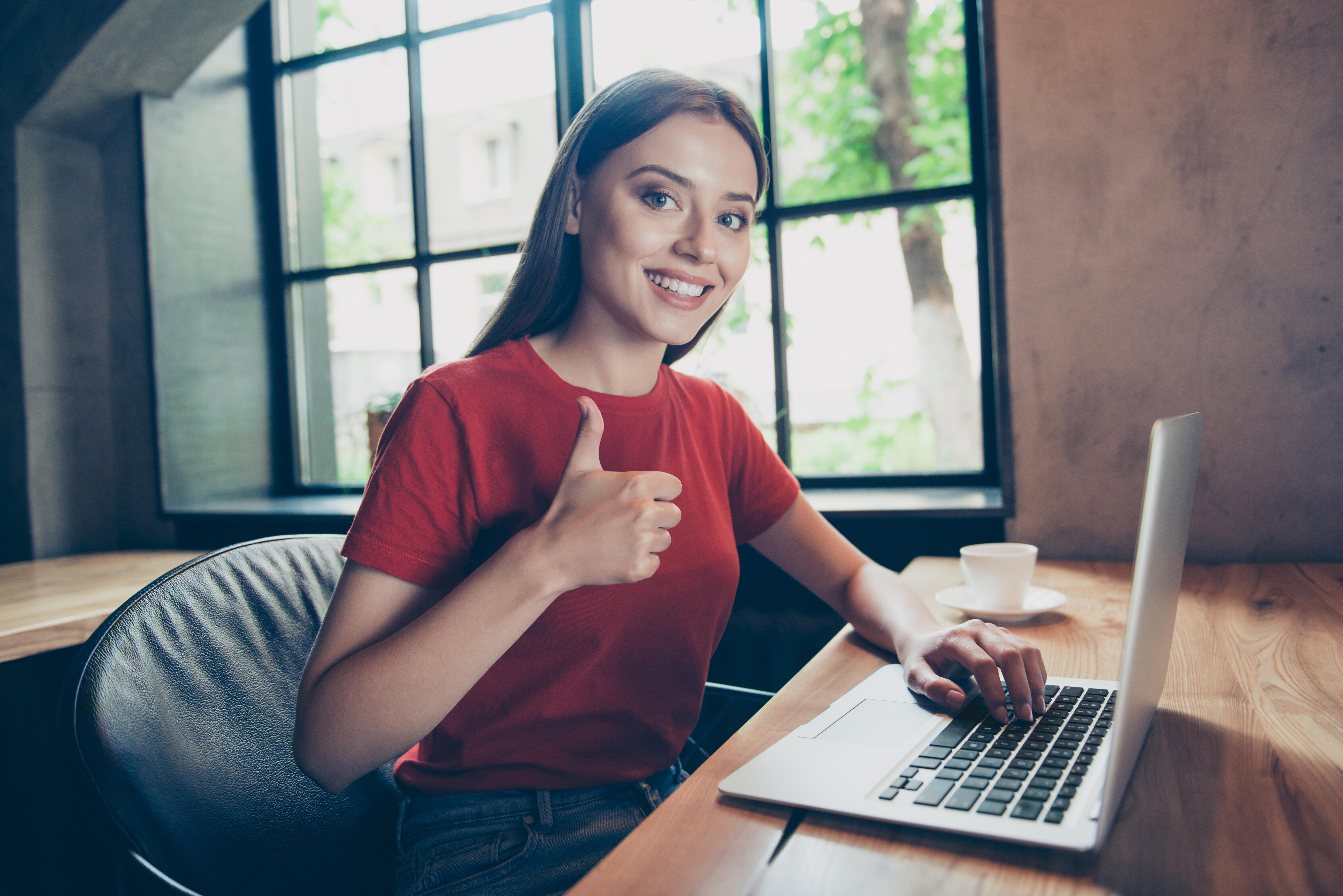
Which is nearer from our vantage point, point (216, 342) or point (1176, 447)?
point (1176, 447)

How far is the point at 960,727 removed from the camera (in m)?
0.76

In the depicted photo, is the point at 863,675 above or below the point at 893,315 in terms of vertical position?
below

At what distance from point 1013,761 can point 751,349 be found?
68.0 inches

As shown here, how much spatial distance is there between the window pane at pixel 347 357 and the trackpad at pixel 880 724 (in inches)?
87.1

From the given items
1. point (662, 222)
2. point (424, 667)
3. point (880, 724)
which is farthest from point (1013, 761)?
point (662, 222)

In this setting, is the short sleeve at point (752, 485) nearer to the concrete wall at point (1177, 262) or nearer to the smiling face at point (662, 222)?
the smiling face at point (662, 222)

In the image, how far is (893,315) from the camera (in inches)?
85.9

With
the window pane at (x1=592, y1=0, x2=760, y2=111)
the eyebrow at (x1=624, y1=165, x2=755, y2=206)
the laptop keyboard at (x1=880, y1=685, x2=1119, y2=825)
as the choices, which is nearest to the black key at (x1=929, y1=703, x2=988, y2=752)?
the laptop keyboard at (x1=880, y1=685, x2=1119, y2=825)

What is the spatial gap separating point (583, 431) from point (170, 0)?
253cm

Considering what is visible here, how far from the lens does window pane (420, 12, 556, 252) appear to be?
2598 millimetres

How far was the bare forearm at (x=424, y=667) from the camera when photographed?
77cm

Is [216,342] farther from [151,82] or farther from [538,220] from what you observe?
[538,220]

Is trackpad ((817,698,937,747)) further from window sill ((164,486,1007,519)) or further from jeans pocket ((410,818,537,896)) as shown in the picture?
window sill ((164,486,1007,519))

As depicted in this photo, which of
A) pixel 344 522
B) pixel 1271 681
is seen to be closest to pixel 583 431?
pixel 1271 681
